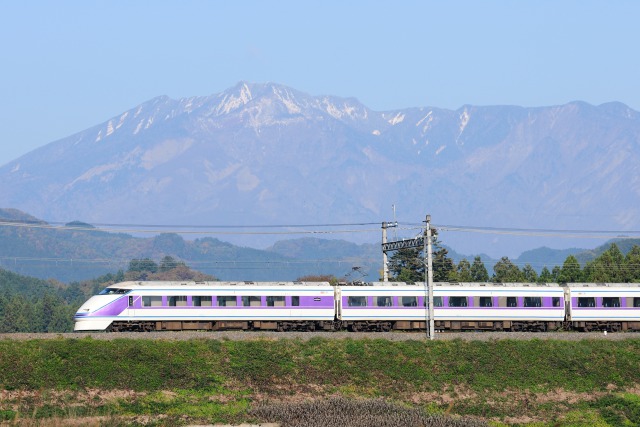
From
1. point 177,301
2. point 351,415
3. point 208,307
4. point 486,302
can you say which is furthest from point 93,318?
point 486,302

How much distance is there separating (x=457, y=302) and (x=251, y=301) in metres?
13.6

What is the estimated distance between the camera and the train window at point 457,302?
222 feet

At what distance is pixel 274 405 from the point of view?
4725 cm

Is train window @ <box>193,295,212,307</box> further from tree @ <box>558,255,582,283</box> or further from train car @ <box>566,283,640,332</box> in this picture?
tree @ <box>558,255,582,283</box>

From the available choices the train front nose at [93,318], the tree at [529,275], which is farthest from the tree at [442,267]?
the train front nose at [93,318]

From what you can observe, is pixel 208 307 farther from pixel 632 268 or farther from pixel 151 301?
pixel 632 268

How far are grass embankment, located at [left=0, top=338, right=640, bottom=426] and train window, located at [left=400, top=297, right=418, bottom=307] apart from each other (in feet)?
33.5

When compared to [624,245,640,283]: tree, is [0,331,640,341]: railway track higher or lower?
lower

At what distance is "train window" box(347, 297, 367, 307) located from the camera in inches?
2623

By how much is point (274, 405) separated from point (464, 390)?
10185 mm

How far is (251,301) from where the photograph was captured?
6544 cm

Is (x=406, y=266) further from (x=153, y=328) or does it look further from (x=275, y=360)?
(x=275, y=360)

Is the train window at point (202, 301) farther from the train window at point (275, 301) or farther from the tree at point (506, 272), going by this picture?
the tree at point (506, 272)

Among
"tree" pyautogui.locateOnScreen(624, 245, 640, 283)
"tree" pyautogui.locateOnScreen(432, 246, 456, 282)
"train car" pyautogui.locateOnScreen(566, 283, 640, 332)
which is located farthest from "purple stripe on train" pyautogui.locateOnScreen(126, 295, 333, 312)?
"tree" pyautogui.locateOnScreen(432, 246, 456, 282)
